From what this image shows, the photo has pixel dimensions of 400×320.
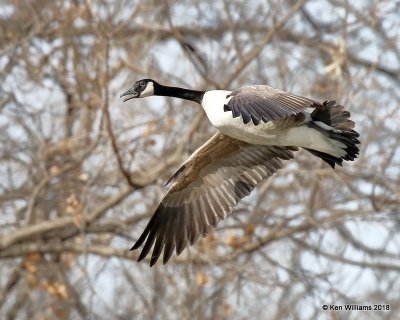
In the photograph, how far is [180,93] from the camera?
872cm

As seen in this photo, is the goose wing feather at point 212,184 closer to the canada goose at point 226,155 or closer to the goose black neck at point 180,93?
the canada goose at point 226,155

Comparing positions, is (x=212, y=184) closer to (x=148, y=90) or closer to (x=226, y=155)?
(x=226, y=155)

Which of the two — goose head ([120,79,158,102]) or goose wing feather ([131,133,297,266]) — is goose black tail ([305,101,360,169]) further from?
goose head ([120,79,158,102])

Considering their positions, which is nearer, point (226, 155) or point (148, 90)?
point (148, 90)

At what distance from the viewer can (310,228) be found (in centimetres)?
1062

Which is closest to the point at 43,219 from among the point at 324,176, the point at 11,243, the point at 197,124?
the point at 11,243

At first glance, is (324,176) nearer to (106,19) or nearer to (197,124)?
(197,124)

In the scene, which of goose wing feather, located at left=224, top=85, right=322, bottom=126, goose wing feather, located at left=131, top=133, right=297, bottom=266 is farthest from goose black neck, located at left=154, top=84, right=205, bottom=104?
goose wing feather, located at left=224, top=85, right=322, bottom=126

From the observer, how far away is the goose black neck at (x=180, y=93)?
8477 millimetres

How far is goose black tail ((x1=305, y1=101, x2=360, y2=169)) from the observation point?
318 inches

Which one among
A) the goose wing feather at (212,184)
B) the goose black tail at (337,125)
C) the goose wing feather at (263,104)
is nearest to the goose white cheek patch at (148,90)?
the goose wing feather at (212,184)

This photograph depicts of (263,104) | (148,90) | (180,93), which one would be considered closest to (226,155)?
(180,93)

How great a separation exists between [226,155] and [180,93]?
2.21 ft

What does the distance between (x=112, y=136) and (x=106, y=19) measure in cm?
147
